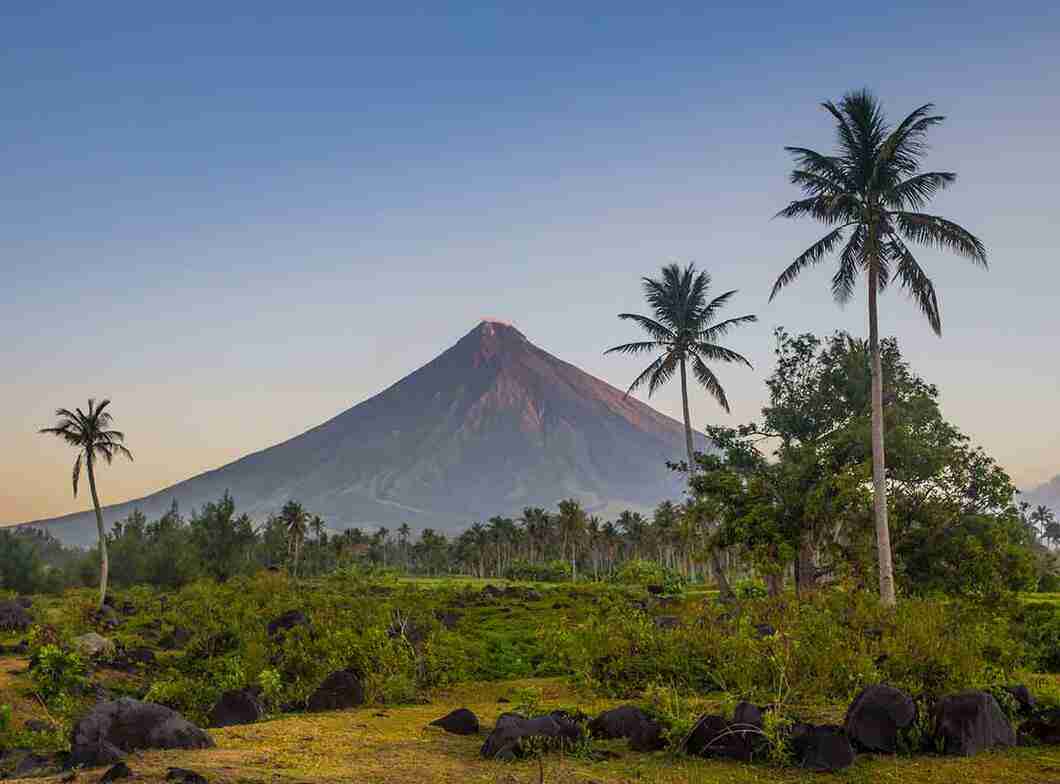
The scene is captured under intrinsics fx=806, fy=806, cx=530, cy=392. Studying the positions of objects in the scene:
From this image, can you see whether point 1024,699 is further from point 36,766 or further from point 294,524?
point 294,524

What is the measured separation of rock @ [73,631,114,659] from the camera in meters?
27.7

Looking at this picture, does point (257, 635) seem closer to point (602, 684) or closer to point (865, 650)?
point (602, 684)

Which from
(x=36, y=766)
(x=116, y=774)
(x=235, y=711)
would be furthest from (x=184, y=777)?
(x=235, y=711)

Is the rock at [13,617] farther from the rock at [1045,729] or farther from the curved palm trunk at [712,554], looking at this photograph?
the rock at [1045,729]

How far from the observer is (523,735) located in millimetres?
11602

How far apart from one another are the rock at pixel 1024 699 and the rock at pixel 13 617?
37600 millimetres

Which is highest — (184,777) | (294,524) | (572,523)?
(572,523)

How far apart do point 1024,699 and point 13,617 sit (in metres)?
39.0

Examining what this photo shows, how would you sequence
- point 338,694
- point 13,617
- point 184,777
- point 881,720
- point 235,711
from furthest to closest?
1. point 13,617
2. point 338,694
3. point 235,711
4. point 881,720
5. point 184,777

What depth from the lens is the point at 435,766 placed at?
35.9ft

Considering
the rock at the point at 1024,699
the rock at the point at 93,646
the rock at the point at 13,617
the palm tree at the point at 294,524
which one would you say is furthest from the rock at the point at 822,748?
the palm tree at the point at 294,524

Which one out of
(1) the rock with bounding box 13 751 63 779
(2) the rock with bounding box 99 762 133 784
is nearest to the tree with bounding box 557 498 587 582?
(1) the rock with bounding box 13 751 63 779

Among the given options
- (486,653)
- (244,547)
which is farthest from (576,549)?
(486,653)

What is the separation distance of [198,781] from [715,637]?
1077 centimetres
